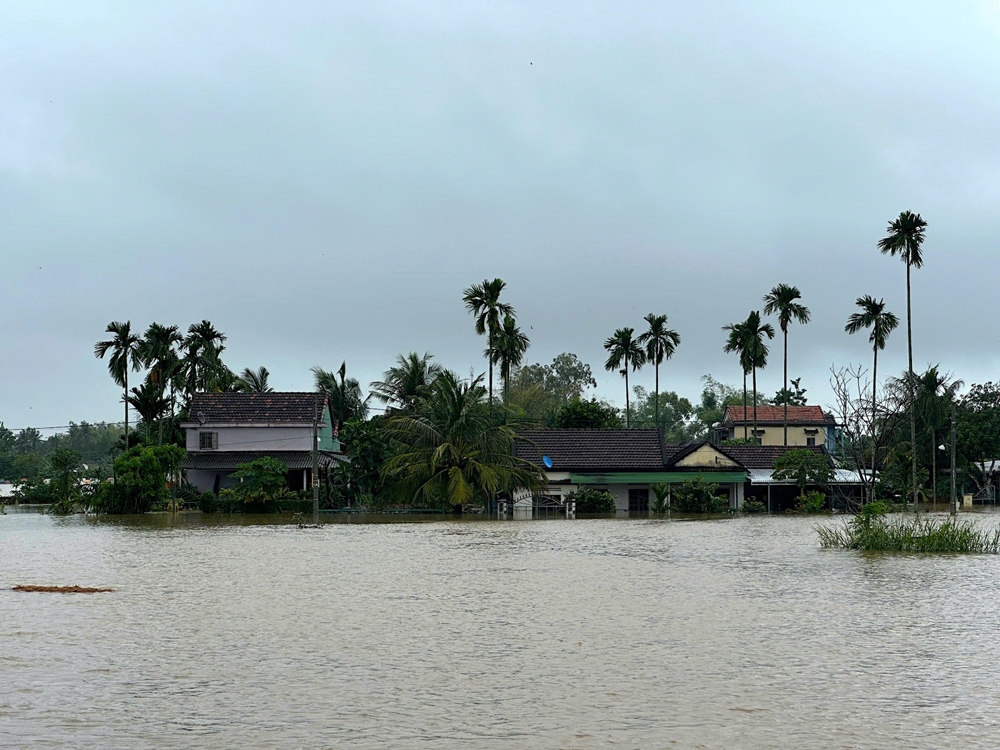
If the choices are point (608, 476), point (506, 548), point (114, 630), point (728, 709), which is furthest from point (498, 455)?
point (728, 709)

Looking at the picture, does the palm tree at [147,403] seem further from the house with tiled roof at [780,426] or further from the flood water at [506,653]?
A: the house with tiled roof at [780,426]

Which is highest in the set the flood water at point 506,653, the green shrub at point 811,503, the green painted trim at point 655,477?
the green painted trim at point 655,477

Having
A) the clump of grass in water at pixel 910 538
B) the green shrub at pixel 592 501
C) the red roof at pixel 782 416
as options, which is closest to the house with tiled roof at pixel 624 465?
the green shrub at pixel 592 501

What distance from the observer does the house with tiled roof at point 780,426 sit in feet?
286

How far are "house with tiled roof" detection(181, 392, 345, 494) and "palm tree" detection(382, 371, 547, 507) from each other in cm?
723

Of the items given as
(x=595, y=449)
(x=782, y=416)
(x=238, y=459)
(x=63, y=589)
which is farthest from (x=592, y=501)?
(x=782, y=416)

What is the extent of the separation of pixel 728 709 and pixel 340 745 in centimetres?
351

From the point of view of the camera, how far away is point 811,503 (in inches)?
2124

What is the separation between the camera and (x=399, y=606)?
56.4 feet

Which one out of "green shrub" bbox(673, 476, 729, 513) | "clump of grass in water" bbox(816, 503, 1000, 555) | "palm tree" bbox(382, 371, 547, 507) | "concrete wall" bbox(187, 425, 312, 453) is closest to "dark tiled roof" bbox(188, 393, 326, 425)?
"concrete wall" bbox(187, 425, 312, 453)

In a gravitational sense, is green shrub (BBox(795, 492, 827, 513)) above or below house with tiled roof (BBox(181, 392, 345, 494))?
below

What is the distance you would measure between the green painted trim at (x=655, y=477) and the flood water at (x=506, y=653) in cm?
3102

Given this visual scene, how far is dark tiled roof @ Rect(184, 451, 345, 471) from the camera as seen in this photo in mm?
55500

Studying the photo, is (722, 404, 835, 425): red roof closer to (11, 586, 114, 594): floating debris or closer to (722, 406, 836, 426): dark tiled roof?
(722, 406, 836, 426): dark tiled roof
